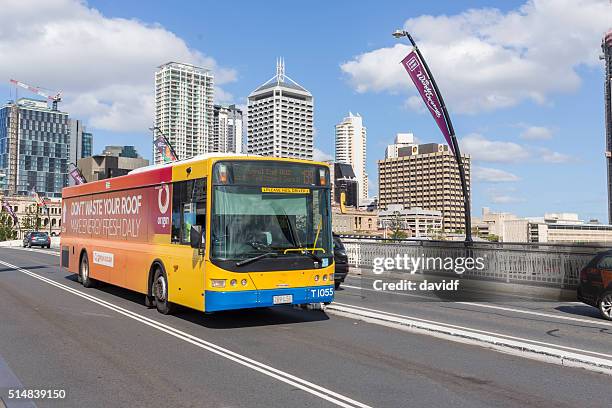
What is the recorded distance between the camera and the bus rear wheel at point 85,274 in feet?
55.3

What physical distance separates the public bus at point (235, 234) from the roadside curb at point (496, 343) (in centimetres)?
118

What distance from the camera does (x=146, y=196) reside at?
12555mm

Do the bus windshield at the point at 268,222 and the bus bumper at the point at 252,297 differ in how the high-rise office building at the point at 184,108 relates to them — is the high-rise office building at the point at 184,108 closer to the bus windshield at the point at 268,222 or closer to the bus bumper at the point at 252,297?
the bus windshield at the point at 268,222

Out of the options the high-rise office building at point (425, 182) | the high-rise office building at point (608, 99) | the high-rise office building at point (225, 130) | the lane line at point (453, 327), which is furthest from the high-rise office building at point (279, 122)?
the high-rise office building at point (425, 182)

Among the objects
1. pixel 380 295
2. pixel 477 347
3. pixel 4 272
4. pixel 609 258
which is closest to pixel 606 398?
pixel 477 347

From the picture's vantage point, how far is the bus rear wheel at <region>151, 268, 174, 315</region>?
1151 cm

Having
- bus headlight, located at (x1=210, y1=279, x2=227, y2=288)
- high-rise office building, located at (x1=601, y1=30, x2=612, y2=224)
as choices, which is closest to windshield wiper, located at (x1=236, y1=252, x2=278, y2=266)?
bus headlight, located at (x1=210, y1=279, x2=227, y2=288)

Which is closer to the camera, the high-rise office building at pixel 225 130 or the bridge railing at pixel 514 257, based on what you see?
the bridge railing at pixel 514 257

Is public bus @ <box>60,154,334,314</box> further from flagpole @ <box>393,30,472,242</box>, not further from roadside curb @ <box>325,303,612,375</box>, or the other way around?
flagpole @ <box>393,30,472,242</box>

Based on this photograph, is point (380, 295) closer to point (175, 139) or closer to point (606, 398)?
point (606, 398)

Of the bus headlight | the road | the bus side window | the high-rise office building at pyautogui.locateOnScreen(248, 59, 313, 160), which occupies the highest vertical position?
the high-rise office building at pyautogui.locateOnScreen(248, 59, 313, 160)

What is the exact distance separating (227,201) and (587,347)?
618 cm

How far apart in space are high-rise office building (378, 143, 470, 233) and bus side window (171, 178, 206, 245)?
15634cm

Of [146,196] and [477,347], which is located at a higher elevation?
[146,196]
